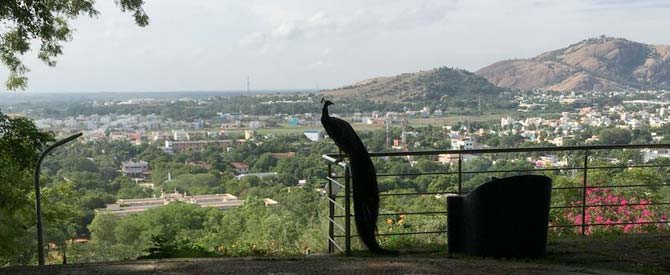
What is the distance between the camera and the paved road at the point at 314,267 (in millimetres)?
5172

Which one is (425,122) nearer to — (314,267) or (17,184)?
(17,184)

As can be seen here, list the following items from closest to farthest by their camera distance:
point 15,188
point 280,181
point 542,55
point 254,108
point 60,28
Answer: point 60,28 → point 15,188 → point 280,181 → point 254,108 → point 542,55

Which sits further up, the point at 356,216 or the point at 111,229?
the point at 356,216

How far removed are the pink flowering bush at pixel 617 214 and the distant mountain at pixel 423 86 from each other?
1060 centimetres

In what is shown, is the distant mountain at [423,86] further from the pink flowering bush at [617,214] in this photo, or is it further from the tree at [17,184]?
the pink flowering bush at [617,214]

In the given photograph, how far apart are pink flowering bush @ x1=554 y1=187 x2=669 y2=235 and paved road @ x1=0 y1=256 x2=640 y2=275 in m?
2.90

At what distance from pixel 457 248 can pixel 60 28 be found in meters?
7.58

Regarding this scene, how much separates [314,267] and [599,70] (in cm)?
2097

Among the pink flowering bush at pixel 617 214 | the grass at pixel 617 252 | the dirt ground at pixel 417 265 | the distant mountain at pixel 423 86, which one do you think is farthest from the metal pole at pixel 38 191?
the distant mountain at pixel 423 86

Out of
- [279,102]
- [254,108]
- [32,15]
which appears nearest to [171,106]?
[254,108]

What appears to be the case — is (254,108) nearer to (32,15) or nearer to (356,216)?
(32,15)

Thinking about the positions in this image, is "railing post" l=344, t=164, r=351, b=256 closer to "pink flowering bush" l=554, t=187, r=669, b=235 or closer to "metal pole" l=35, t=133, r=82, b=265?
"metal pole" l=35, t=133, r=82, b=265

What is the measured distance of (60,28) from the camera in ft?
34.0

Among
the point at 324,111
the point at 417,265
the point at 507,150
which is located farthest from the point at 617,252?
the point at 324,111
